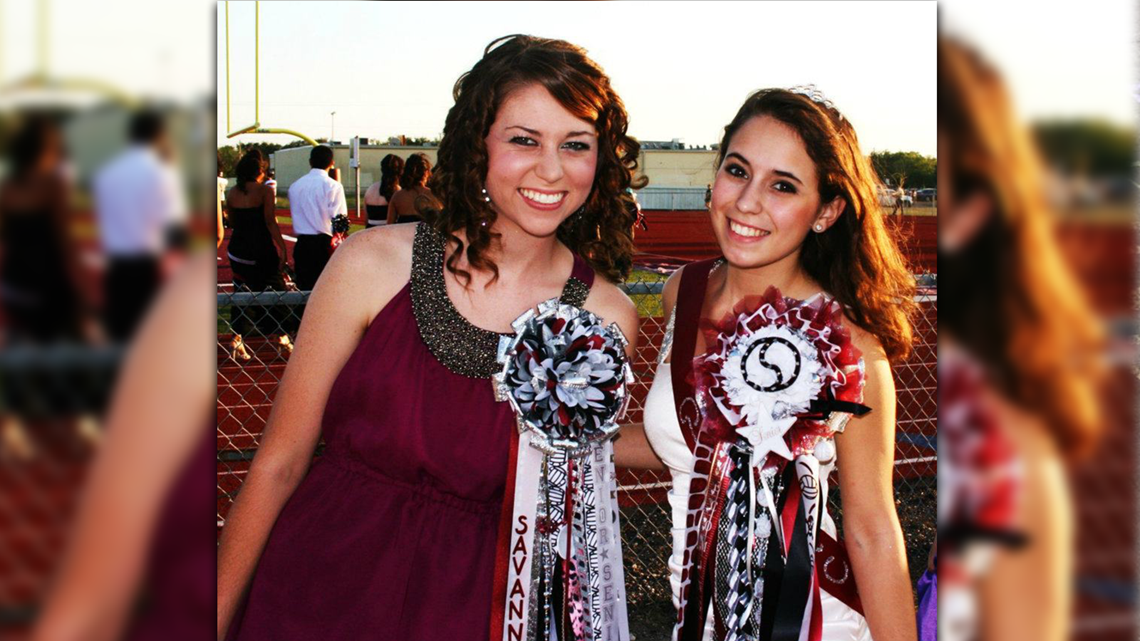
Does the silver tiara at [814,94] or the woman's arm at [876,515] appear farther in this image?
the silver tiara at [814,94]

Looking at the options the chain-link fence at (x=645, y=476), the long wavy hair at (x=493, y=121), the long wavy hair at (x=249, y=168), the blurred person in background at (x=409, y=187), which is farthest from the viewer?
the long wavy hair at (x=249, y=168)

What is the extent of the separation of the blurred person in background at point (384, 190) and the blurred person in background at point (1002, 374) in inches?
358

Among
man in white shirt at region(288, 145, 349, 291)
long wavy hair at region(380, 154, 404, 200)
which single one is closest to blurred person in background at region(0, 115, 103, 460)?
man in white shirt at region(288, 145, 349, 291)

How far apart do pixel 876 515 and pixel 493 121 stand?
49.6 inches

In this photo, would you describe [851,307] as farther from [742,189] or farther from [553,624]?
[553,624]

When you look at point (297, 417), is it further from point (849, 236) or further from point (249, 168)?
point (249, 168)

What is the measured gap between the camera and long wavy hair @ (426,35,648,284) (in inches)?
94.0

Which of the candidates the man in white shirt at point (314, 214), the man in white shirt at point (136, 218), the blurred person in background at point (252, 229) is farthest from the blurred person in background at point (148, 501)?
the man in white shirt at point (314, 214)

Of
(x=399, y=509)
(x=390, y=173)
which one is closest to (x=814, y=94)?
(x=399, y=509)

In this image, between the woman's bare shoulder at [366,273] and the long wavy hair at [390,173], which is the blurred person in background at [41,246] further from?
the long wavy hair at [390,173]

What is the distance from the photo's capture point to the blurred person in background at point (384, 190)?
9633 millimetres

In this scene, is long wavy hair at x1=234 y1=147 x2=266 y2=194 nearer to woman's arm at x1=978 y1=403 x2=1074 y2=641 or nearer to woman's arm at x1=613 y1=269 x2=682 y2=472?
woman's arm at x1=613 y1=269 x2=682 y2=472

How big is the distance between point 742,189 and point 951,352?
198 centimetres

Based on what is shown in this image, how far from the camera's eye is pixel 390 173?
969cm
